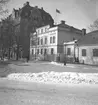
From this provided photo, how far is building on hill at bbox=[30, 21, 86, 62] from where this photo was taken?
1352 inches

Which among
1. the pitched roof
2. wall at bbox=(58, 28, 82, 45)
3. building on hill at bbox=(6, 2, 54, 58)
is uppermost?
building on hill at bbox=(6, 2, 54, 58)

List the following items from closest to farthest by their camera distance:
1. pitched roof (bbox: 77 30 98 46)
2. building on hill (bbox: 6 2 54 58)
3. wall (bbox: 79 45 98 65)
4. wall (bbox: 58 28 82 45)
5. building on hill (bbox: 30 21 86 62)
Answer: wall (bbox: 79 45 98 65)
pitched roof (bbox: 77 30 98 46)
building on hill (bbox: 30 21 86 62)
wall (bbox: 58 28 82 45)
building on hill (bbox: 6 2 54 58)

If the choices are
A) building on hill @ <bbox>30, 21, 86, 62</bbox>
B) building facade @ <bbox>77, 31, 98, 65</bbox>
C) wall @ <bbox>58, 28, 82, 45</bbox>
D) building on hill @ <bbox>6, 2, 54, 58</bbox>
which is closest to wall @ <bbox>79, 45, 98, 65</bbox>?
building facade @ <bbox>77, 31, 98, 65</bbox>

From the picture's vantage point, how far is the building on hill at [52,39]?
113 feet

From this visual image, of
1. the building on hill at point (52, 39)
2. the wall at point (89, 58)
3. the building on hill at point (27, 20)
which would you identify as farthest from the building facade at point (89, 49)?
the building on hill at point (27, 20)

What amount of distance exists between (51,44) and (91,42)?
38.7 feet

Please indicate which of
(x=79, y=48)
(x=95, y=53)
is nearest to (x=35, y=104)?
(x=95, y=53)

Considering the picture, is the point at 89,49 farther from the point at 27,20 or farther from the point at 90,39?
the point at 27,20

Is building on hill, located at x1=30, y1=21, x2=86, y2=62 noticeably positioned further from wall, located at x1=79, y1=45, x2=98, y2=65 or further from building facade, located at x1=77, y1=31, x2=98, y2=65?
wall, located at x1=79, y1=45, x2=98, y2=65

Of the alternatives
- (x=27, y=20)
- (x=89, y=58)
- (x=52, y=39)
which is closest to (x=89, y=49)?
(x=89, y=58)

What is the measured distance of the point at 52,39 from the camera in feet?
118

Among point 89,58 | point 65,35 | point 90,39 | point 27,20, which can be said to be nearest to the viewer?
point 89,58

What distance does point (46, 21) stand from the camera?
56500 mm

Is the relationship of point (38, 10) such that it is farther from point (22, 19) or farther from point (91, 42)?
point (91, 42)
